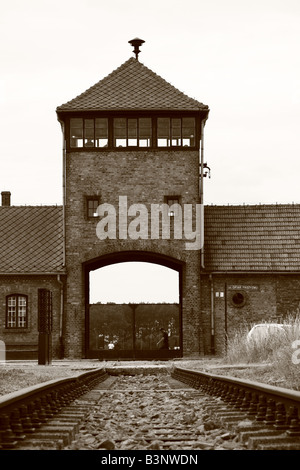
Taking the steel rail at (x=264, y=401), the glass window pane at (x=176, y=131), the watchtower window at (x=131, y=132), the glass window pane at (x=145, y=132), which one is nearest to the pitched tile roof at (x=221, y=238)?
the glass window pane at (x=176, y=131)

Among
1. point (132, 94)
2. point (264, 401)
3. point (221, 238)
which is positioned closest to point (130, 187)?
point (132, 94)

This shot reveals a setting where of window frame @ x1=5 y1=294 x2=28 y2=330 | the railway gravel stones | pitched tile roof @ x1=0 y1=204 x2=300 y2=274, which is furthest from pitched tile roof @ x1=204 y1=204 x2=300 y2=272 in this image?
the railway gravel stones

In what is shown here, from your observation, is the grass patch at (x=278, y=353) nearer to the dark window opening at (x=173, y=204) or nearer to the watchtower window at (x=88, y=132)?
the dark window opening at (x=173, y=204)

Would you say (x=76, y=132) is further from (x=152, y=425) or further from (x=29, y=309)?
(x=152, y=425)

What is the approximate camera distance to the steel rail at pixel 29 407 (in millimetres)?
6922

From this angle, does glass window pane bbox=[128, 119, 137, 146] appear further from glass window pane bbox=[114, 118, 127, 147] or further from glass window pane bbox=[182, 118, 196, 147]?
glass window pane bbox=[182, 118, 196, 147]

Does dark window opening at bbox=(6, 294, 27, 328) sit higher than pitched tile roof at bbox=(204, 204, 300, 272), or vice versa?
pitched tile roof at bbox=(204, 204, 300, 272)

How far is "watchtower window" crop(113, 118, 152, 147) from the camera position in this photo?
3731cm

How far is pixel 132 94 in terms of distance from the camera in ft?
125

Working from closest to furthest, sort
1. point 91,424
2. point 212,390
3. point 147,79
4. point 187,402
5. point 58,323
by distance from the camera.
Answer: point 91,424, point 187,402, point 212,390, point 58,323, point 147,79

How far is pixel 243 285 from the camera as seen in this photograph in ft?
122

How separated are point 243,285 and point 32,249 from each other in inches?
356

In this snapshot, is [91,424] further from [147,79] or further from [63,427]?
[147,79]
